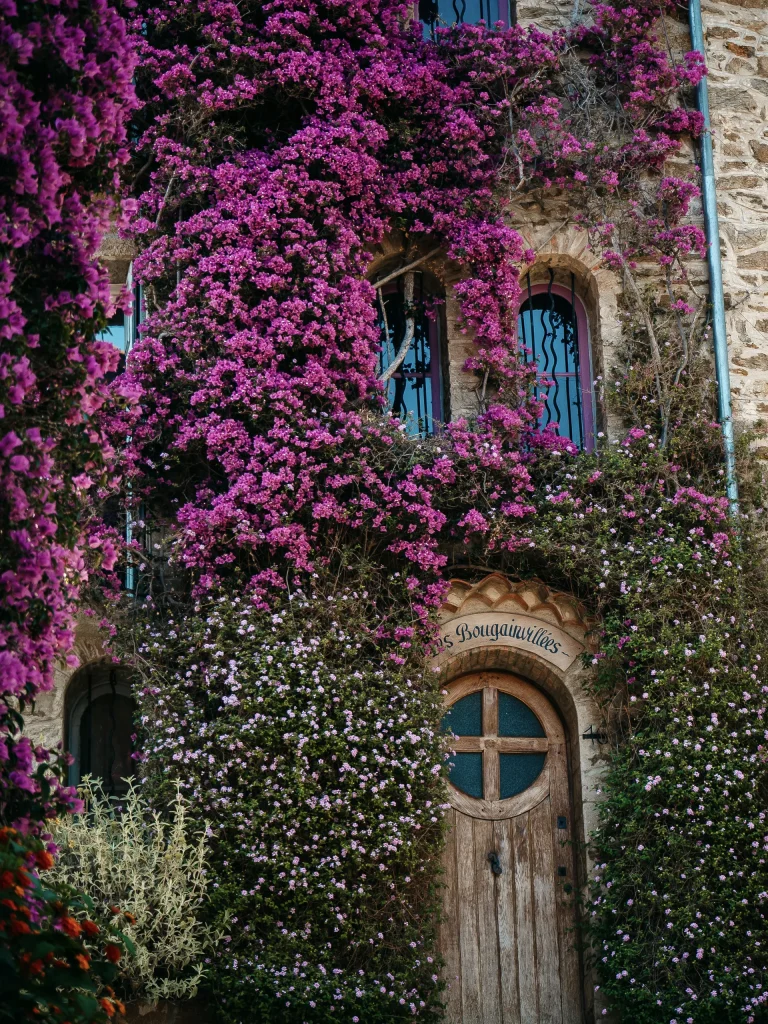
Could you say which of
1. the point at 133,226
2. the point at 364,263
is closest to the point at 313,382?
the point at 364,263

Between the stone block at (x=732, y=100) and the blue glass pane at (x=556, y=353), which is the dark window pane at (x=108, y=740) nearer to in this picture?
the blue glass pane at (x=556, y=353)

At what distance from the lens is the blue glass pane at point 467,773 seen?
29.5 ft

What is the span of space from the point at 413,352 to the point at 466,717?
2.72 m

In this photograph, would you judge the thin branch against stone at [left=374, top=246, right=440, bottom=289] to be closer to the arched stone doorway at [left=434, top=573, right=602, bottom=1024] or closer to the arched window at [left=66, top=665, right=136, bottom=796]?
the arched stone doorway at [left=434, top=573, right=602, bottom=1024]

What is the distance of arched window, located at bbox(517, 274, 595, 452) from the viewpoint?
9.70m

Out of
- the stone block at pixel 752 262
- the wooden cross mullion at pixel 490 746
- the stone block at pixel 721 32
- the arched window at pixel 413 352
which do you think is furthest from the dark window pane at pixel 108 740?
the stone block at pixel 721 32

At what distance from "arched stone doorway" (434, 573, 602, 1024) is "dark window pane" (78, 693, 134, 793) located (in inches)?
89.3

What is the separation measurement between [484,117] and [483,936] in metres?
5.77

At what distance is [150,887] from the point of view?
7.27 meters

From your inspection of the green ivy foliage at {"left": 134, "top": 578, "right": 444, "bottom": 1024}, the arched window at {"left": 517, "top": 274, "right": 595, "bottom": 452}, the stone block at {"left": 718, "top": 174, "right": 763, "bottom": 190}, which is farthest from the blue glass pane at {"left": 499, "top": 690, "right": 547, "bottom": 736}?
the stone block at {"left": 718, "top": 174, "right": 763, "bottom": 190}

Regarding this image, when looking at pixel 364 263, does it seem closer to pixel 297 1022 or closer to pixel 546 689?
pixel 546 689

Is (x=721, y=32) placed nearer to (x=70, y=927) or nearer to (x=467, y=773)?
(x=467, y=773)

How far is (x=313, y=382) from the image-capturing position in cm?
868

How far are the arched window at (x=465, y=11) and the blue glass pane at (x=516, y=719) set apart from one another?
17.5 ft
